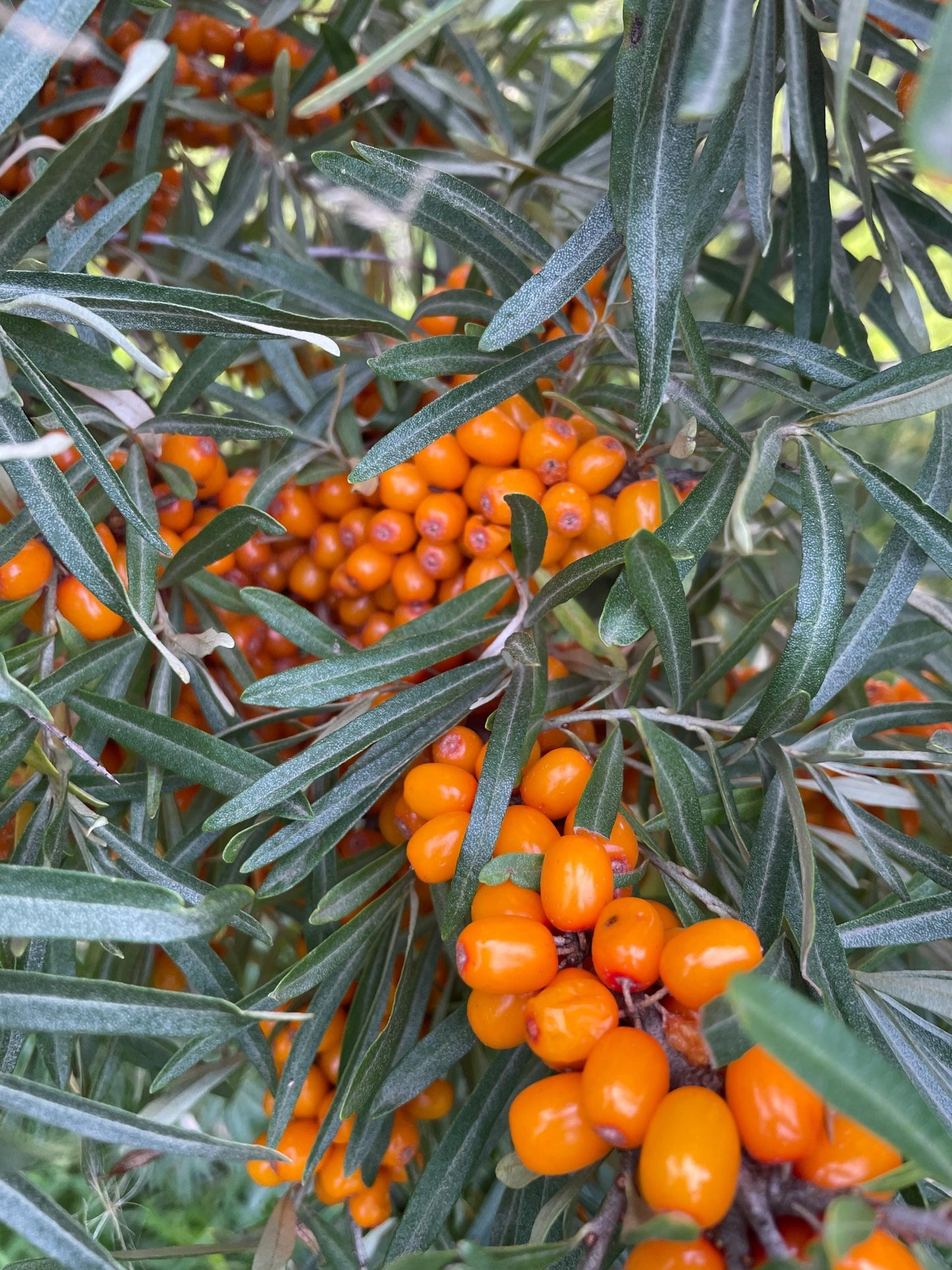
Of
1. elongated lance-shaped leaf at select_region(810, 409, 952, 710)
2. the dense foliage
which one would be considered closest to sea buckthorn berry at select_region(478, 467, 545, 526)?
the dense foliage

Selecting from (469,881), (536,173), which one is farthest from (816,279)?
(469,881)

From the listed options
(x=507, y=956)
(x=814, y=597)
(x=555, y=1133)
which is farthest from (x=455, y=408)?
(x=555, y=1133)

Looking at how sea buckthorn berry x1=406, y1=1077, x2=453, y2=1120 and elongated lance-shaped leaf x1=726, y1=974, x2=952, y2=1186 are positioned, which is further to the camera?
sea buckthorn berry x1=406, y1=1077, x2=453, y2=1120

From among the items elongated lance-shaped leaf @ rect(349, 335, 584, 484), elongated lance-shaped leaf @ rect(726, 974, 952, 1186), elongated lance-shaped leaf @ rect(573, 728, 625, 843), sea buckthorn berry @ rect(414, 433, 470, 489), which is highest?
elongated lance-shaped leaf @ rect(349, 335, 584, 484)

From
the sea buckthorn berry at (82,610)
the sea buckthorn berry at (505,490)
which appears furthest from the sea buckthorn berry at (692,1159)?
the sea buckthorn berry at (82,610)

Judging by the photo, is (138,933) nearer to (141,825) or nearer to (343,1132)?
(141,825)

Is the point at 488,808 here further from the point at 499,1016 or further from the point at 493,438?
the point at 493,438

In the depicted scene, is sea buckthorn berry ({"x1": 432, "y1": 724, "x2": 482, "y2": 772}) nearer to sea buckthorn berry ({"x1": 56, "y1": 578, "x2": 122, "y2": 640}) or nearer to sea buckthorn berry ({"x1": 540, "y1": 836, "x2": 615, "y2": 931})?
sea buckthorn berry ({"x1": 540, "y1": 836, "x2": 615, "y2": 931})

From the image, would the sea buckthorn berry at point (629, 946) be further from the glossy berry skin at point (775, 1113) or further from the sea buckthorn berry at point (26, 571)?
the sea buckthorn berry at point (26, 571)
